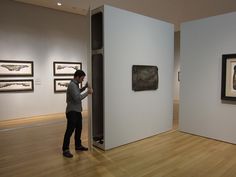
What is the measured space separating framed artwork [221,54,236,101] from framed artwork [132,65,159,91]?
1482 millimetres

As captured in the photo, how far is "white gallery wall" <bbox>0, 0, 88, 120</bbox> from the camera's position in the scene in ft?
21.6

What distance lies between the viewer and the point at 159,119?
207 inches

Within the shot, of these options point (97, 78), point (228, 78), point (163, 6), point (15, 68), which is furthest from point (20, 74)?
point (228, 78)

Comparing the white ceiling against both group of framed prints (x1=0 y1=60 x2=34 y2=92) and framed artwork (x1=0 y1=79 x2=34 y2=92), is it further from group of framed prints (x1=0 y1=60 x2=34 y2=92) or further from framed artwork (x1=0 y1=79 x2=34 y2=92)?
framed artwork (x1=0 y1=79 x2=34 y2=92)

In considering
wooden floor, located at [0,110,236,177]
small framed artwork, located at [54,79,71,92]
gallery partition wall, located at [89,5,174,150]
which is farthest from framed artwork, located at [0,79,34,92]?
gallery partition wall, located at [89,5,174,150]

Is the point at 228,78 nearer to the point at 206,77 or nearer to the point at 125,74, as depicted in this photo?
the point at 206,77

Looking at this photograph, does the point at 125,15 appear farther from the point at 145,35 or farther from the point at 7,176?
the point at 7,176

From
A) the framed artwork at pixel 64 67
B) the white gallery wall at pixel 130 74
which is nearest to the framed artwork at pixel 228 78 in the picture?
the white gallery wall at pixel 130 74

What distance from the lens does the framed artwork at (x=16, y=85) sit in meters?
6.56

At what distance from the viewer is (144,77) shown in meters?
4.75

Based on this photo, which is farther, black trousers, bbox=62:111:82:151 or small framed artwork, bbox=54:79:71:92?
small framed artwork, bbox=54:79:71:92

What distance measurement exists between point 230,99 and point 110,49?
2.80m

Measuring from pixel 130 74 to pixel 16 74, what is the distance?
431 cm

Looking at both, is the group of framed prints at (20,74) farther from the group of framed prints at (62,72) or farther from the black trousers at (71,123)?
the black trousers at (71,123)
